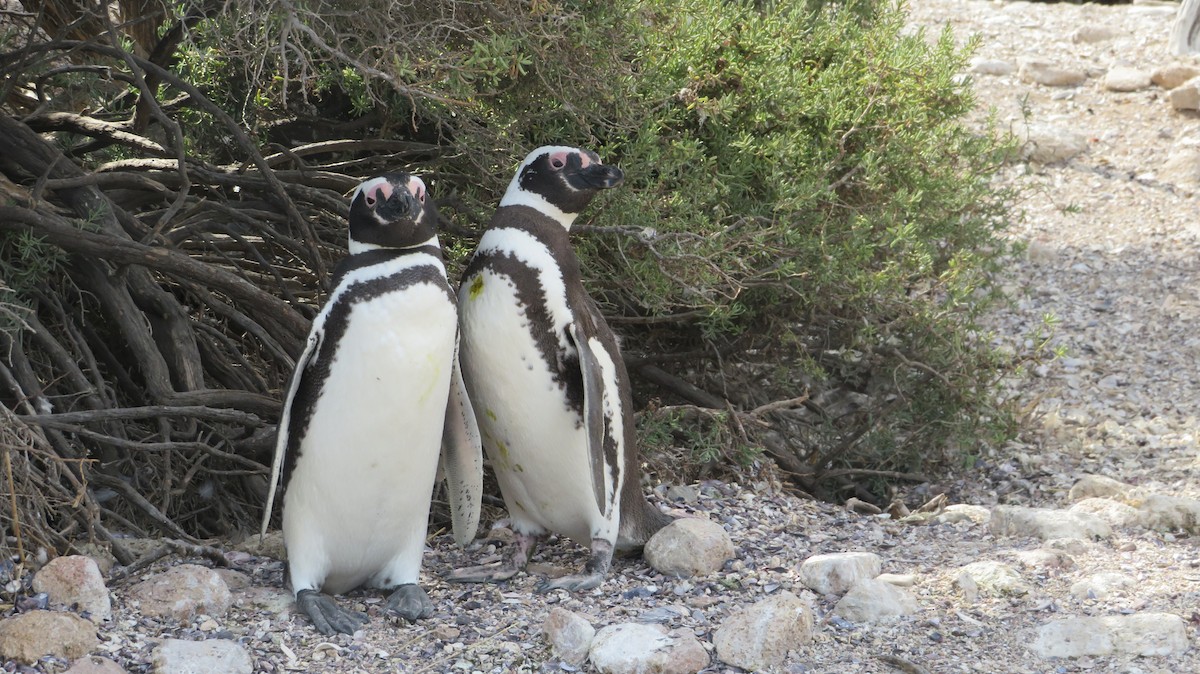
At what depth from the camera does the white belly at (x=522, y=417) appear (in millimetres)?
3271

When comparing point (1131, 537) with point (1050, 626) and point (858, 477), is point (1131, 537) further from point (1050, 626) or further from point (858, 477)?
point (858, 477)

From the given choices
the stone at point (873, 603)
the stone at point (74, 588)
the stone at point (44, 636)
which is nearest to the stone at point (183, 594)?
the stone at point (74, 588)

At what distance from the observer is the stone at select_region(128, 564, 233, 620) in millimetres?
2887

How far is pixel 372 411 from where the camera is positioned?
3045mm

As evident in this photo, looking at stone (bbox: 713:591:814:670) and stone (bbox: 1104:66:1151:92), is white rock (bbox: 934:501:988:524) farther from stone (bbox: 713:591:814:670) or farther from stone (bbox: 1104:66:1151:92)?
stone (bbox: 1104:66:1151:92)

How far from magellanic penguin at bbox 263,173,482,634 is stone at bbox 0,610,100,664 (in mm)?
523

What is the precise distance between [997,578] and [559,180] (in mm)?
1498

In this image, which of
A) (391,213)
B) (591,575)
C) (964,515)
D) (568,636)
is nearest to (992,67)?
(964,515)

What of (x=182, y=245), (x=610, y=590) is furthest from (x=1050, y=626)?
(x=182, y=245)

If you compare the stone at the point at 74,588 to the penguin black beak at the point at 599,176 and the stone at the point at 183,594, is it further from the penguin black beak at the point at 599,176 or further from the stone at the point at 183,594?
the penguin black beak at the point at 599,176

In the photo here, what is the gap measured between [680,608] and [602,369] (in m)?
0.66

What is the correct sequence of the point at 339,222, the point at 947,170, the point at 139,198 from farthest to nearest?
the point at 947,170
the point at 339,222
the point at 139,198

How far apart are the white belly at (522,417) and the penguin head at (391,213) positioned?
0.99 ft

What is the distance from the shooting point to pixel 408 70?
2.93 metres
